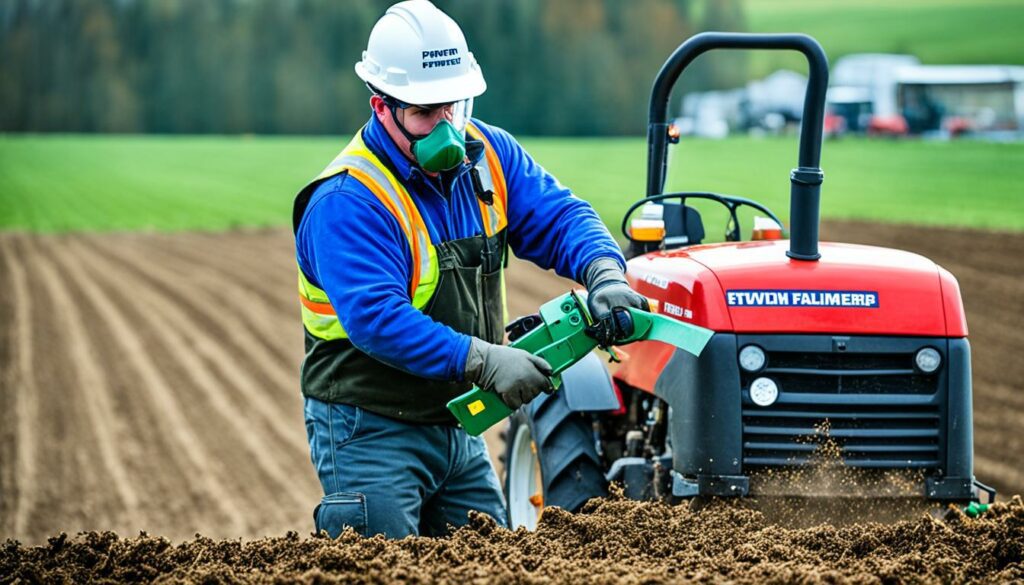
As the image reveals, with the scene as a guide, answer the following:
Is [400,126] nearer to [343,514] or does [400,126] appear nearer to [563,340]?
[563,340]

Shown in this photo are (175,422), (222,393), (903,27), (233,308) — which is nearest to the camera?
(175,422)

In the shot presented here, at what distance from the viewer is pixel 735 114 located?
46.2m

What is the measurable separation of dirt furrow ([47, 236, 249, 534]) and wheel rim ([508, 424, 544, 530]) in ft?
13.4

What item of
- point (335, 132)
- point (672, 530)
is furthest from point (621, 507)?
point (335, 132)

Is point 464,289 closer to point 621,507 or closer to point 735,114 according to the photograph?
point 621,507

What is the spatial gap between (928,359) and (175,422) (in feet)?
28.5

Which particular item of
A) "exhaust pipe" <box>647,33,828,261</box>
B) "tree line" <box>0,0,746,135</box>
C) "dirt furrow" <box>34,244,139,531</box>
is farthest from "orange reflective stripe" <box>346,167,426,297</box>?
"tree line" <box>0,0,746,135</box>

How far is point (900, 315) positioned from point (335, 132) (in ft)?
171

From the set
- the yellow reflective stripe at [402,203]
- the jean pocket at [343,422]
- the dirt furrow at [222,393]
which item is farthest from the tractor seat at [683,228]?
the dirt furrow at [222,393]

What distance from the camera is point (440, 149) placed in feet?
12.0

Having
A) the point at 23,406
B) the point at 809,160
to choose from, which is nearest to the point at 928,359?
the point at 809,160

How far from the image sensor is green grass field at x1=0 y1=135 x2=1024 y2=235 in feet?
72.6

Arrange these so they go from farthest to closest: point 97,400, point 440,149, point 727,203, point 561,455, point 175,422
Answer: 1. point 97,400
2. point 175,422
3. point 727,203
4. point 561,455
5. point 440,149

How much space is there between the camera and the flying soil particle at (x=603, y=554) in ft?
10.8
